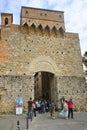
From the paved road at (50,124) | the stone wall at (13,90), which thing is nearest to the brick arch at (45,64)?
the stone wall at (13,90)

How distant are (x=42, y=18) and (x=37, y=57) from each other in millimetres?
3716

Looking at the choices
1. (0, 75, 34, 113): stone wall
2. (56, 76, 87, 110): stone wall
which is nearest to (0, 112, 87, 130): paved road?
(0, 75, 34, 113): stone wall

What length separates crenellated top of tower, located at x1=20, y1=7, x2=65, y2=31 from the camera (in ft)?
53.4

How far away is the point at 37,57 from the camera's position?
51.7ft

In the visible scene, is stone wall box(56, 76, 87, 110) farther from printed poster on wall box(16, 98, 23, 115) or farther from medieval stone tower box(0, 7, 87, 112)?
printed poster on wall box(16, 98, 23, 115)

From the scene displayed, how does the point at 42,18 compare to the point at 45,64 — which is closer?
the point at 45,64

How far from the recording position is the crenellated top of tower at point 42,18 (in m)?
16.3

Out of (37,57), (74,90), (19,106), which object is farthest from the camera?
(37,57)

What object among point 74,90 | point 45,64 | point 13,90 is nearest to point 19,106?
point 13,90

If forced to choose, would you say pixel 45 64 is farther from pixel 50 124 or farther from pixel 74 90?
pixel 50 124

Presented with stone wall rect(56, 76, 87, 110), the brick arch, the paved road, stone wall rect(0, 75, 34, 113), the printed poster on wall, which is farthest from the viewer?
the brick arch

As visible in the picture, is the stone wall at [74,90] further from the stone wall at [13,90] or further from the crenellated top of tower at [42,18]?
the crenellated top of tower at [42,18]

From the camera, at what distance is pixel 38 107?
14547 millimetres

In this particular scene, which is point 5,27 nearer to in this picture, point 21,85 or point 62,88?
point 21,85
